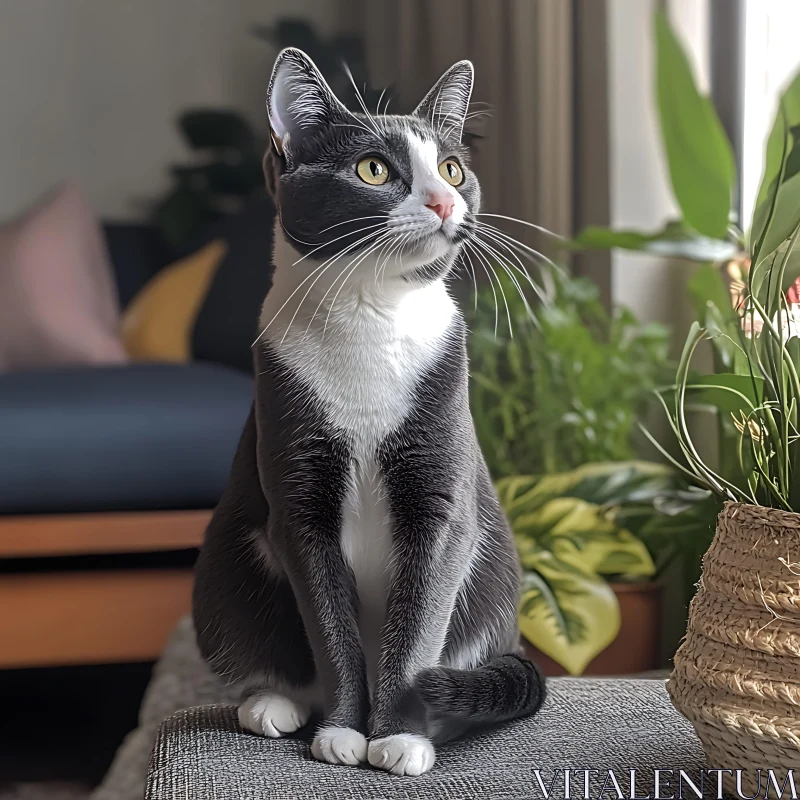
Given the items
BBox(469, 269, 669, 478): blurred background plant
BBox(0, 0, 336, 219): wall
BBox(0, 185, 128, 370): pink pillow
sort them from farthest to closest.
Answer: BBox(0, 0, 336, 219): wall, BBox(0, 185, 128, 370): pink pillow, BBox(469, 269, 669, 478): blurred background plant

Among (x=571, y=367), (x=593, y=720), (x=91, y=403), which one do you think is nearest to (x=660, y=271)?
(x=571, y=367)

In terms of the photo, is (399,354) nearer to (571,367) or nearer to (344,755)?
(344,755)

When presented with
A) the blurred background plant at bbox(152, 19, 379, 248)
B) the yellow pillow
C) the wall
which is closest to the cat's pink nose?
the yellow pillow

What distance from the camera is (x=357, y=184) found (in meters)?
0.69

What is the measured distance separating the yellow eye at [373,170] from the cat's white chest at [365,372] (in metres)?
0.08

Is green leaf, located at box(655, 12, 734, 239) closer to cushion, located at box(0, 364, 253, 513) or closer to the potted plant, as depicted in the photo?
the potted plant

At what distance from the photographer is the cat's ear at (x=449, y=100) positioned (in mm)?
743

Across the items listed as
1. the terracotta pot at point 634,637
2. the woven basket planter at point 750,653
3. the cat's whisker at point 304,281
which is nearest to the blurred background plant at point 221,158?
the terracotta pot at point 634,637

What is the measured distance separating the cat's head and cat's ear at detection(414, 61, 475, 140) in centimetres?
3

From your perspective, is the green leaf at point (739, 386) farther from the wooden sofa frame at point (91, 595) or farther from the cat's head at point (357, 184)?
the wooden sofa frame at point (91, 595)

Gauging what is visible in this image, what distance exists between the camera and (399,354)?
726 millimetres

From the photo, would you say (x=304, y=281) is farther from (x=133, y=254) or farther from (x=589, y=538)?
(x=133, y=254)

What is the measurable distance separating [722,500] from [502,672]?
8.9 inches

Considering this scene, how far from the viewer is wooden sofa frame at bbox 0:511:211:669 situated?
1.47 metres
